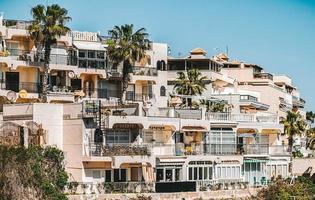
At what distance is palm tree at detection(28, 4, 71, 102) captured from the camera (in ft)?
230

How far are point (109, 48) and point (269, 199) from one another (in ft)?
63.8

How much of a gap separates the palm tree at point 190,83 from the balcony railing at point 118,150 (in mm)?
16102

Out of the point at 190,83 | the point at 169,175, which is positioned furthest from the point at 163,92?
the point at 169,175

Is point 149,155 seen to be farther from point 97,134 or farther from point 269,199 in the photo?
point 269,199

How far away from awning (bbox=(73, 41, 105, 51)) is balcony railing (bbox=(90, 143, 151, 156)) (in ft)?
41.2

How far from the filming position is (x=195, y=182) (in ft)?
229

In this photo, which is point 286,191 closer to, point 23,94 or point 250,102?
point 250,102

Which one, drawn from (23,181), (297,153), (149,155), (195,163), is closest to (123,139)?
(149,155)

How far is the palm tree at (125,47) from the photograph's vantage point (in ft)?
247

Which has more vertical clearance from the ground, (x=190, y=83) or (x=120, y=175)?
→ (x=190, y=83)

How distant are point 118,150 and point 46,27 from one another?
39.8ft

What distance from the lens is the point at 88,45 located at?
3029 inches

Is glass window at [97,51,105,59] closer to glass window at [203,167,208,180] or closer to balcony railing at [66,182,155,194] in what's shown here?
glass window at [203,167,208,180]

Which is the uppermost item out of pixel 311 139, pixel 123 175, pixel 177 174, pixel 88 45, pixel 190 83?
pixel 88 45
